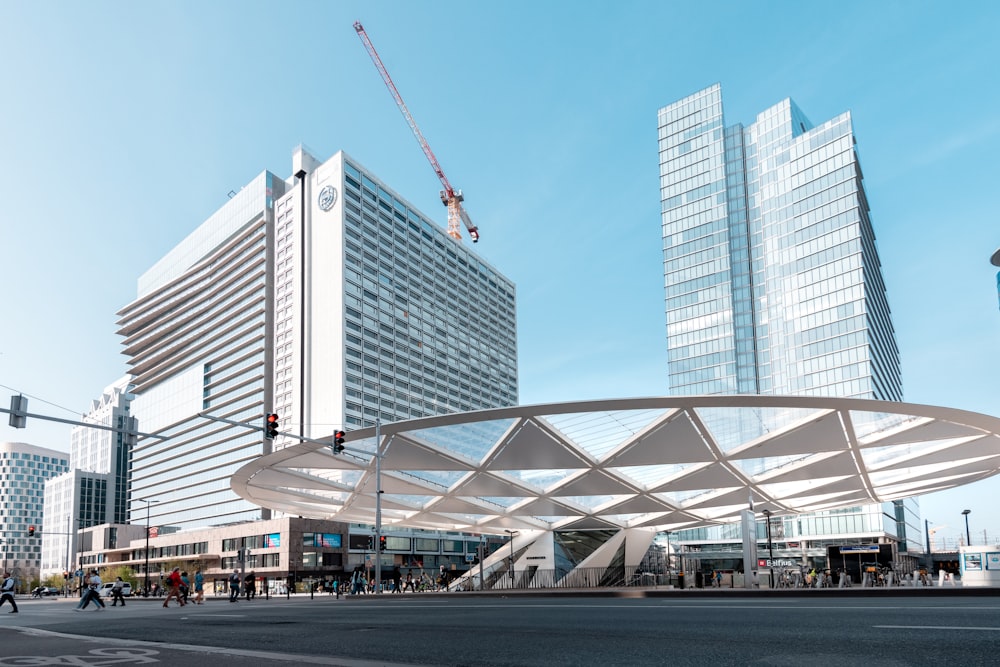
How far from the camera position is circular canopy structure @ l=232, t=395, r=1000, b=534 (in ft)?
88.0

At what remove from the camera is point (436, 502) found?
141 ft

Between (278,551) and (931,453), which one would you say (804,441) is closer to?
(931,453)

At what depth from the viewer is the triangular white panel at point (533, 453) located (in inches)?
1159

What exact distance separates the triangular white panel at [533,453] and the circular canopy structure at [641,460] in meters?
0.07

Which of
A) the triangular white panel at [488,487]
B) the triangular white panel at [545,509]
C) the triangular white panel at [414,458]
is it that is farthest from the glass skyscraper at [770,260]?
the triangular white panel at [414,458]

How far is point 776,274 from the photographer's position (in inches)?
4722

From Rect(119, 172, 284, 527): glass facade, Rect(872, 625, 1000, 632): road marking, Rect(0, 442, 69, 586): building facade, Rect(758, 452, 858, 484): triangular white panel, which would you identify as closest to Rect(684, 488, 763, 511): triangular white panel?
Rect(758, 452, 858, 484): triangular white panel

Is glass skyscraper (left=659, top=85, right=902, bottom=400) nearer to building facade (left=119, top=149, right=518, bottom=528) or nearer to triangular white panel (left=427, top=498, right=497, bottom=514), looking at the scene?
building facade (left=119, top=149, right=518, bottom=528)

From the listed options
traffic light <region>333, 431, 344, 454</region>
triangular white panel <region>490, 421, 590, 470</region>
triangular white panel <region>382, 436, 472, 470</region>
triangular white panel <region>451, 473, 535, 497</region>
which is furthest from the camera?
triangular white panel <region>451, 473, 535, 497</region>

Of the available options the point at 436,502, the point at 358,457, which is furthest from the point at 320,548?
the point at 358,457

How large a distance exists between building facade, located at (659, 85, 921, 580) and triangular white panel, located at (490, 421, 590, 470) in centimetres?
7726

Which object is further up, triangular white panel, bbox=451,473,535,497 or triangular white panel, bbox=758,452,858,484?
triangular white panel, bbox=758,452,858,484

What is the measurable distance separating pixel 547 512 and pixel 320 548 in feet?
197

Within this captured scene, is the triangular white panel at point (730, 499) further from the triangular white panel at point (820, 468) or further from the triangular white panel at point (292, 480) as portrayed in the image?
the triangular white panel at point (292, 480)
